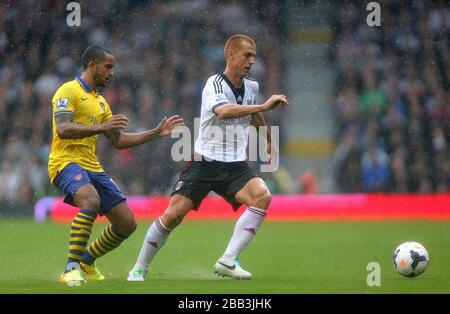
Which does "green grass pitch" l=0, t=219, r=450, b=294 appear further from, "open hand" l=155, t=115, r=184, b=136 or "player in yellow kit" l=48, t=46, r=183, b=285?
"open hand" l=155, t=115, r=184, b=136

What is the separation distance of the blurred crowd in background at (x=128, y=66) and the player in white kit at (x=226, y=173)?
1062 cm

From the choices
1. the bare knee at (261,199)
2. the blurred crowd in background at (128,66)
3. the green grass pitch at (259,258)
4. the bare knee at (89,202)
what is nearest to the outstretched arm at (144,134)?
the bare knee at (89,202)

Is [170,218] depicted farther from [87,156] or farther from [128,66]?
[128,66]

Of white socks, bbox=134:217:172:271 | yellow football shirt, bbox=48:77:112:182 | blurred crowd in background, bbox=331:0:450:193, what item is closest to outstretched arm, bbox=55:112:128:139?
yellow football shirt, bbox=48:77:112:182

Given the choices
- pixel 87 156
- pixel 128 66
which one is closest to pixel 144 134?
pixel 87 156

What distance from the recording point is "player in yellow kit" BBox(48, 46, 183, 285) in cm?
874

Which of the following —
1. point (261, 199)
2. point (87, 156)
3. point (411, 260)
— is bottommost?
point (411, 260)

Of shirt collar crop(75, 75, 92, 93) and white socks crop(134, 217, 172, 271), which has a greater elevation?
shirt collar crop(75, 75, 92, 93)

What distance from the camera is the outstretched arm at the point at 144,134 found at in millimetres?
9234

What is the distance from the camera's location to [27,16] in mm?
22484

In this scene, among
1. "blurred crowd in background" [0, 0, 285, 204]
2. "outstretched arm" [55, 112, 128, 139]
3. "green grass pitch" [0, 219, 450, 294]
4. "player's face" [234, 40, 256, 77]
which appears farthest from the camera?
"blurred crowd in background" [0, 0, 285, 204]

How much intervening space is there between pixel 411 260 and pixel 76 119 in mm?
3225

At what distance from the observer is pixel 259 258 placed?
11.6 m

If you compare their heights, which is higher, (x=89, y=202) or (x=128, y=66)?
(x=128, y=66)
